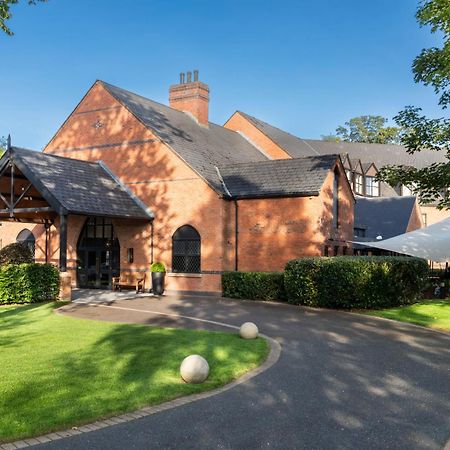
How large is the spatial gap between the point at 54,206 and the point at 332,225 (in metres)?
12.8

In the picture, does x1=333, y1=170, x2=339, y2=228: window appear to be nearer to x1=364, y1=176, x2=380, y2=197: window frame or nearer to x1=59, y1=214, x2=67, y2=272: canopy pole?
x1=59, y1=214, x2=67, y2=272: canopy pole

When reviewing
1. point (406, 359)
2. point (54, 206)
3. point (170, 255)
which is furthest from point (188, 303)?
point (406, 359)

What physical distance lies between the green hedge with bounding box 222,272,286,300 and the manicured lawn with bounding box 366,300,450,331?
15.1ft

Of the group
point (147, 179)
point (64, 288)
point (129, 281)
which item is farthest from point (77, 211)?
point (129, 281)

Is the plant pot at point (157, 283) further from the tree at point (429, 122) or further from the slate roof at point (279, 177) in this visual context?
the tree at point (429, 122)

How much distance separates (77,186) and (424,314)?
15.3 metres

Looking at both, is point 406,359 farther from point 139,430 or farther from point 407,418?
point 139,430

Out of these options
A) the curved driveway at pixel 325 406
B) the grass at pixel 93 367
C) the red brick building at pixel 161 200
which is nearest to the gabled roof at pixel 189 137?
the red brick building at pixel 161 200

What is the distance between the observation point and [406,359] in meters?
9.97

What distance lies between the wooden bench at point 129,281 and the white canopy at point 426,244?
11504mm

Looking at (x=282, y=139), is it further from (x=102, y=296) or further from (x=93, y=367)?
(x=93, y=367)

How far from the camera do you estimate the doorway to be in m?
26.3

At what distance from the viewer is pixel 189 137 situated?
92.0ft

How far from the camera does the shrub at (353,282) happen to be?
1700 cm
